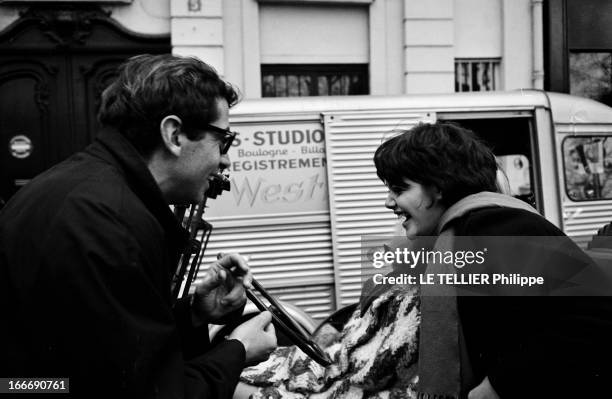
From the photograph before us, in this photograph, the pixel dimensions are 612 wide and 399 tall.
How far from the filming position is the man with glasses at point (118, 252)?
1.23 m

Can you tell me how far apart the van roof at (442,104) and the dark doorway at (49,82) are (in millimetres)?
4474

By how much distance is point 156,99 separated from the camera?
159cm

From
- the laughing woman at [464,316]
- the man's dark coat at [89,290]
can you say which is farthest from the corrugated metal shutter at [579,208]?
the man's dark coat at [89,290]

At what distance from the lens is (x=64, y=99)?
29.8 feet

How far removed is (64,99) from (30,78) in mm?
585

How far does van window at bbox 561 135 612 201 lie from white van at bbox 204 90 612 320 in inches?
0.5

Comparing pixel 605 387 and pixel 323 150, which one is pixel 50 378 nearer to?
pixel 605 387

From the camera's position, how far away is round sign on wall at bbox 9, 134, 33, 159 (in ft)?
29.2

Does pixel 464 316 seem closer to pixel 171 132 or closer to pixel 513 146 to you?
pixel 171 132

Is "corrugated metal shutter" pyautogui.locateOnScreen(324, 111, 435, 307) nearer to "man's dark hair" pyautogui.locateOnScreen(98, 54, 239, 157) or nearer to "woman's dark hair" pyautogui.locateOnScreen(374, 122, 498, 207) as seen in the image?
"woman's dark hair" pyautogui.locateOnScreen(374, 122, 498, 207)

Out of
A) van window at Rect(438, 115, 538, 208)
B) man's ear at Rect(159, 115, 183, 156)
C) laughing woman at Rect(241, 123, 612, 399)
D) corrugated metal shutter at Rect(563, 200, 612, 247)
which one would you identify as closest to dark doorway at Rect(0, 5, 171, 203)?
van window at Rect(438, 115, 538, 208)

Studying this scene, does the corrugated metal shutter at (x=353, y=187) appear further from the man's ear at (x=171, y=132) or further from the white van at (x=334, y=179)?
the man's ear at (x=171, y=132)

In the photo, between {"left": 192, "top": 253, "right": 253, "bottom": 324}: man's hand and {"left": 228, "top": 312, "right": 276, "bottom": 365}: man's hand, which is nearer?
{"left": 228, "top": 312, "right": 276, "bottom": 365}: man's hand

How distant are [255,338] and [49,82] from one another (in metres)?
8.43
